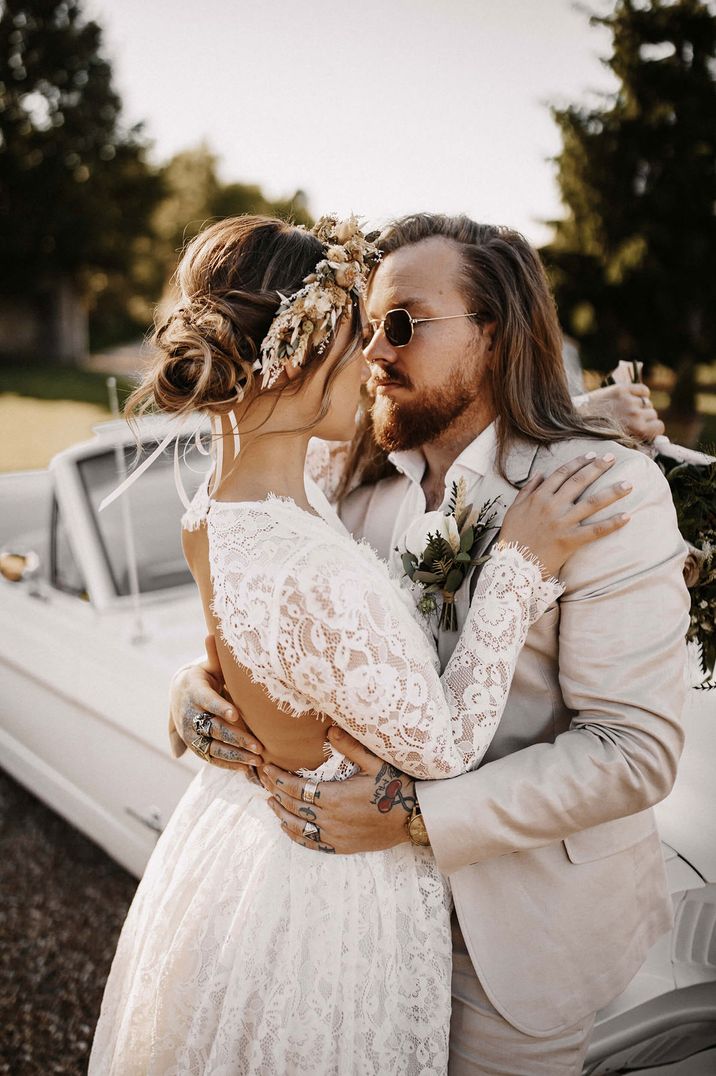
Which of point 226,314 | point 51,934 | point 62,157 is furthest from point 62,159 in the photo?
point 226,314

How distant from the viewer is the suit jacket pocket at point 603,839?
188 cm

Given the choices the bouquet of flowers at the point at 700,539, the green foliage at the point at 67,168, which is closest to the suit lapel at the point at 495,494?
the bouquet of flowers at the point at 700,539

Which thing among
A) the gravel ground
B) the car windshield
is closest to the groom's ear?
the car windshield

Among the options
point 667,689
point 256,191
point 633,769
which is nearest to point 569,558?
point 667,689

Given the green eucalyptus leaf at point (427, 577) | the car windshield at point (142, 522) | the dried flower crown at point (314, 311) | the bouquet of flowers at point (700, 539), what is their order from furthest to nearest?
the car windshield at point (142, 522) → the bouquet of flowers at point (700, 539) → the green eucalyptus leaf at point (427, 577) → the dried flower crown at point (314, 311)

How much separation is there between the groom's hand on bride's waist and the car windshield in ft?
6.63

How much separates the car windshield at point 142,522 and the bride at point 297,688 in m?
1.80

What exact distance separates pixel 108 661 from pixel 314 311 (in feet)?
6.66

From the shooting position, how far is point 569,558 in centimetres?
184

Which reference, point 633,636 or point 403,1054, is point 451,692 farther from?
point 403,1054

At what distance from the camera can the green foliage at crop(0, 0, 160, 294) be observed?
35.6m

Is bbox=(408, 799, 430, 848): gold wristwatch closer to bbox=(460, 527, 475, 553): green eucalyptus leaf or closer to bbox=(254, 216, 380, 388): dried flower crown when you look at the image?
bbox=(460, 527, 475, 553): green eucalyptus leaf

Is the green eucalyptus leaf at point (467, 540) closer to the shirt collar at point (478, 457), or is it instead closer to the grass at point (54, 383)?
the shirt collar at point (478, 457)

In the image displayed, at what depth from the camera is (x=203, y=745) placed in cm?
204
